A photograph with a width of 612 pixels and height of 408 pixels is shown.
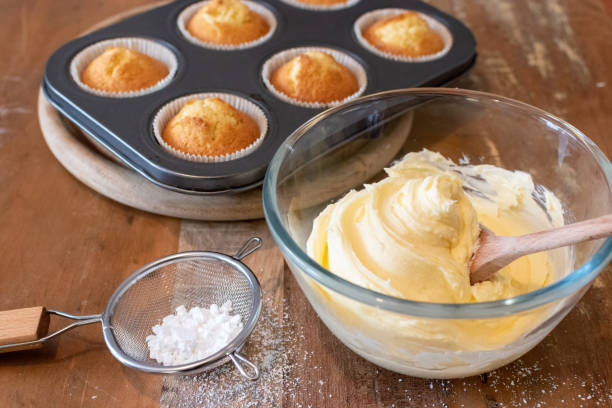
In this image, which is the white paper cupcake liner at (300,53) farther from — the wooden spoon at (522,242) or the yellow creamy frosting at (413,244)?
the wooden spoon at (522,242)

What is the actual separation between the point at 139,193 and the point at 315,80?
55 centimetres

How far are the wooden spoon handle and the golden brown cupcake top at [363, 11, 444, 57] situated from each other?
958 mm

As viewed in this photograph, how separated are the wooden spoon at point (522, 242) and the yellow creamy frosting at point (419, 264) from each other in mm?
17

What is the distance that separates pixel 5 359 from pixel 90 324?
0.52ft

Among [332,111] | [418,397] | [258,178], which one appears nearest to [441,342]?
[418,397]

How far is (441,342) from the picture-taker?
923mm

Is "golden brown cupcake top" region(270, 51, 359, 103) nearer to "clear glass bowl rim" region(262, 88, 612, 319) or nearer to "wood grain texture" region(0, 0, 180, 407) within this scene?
"wood grain texture" region(0, 0, 180, 407)

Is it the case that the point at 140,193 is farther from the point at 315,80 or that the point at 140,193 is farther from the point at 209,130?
the point at 315,80

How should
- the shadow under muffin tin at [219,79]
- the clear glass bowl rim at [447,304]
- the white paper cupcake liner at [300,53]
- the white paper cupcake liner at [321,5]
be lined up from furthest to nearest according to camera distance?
the white paper cupcake liner at [321,5] < the white paper cupcake liner at [300,53] < the shadow under muffin tin at [219,79] < the clear glass bowl rim at [447,304]

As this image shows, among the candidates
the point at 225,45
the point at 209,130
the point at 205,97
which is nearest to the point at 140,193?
the point at 209,130

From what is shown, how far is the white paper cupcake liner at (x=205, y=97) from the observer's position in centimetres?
146

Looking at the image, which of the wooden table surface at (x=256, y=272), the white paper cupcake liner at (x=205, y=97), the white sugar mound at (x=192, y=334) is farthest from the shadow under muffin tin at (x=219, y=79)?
the white sugar mound at (x=192, y=334)

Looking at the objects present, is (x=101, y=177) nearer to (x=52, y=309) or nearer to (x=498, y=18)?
(x=52, y=309)

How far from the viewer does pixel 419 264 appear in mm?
998
